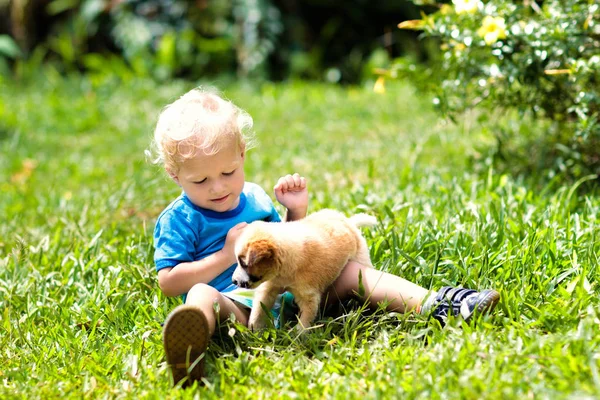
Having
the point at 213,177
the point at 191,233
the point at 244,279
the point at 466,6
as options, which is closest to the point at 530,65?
the point at 466,6

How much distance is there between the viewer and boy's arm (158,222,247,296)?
2756 mm

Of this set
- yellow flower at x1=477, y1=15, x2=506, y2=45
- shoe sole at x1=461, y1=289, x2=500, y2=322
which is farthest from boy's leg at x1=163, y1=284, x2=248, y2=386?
Answer: yellow flower at x1=477, y1=15, x2=506, y2=45

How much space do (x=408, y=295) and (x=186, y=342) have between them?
34.4 inches

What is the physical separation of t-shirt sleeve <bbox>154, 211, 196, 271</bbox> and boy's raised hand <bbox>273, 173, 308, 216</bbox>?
43 centimetres

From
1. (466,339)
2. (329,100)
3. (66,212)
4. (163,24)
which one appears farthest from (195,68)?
(466,339)

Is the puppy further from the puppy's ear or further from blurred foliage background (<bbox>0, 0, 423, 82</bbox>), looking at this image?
blurred foliage background (<bbox>0, 0, 423, 82</bbox>)

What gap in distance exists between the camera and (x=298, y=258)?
256 centimetres

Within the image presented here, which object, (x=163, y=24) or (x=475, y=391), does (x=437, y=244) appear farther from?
(x=163, y=24)

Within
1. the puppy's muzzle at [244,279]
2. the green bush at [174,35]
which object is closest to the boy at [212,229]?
the puppy's muzzle at [244,279]

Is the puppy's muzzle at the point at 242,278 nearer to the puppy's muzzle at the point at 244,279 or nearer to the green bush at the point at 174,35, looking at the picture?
the puppy's muzzle at the point at 244,279

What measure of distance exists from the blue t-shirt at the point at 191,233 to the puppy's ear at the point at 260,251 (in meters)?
0.47

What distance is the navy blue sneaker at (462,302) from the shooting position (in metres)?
2.53

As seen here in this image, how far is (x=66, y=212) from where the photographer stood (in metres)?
4.42

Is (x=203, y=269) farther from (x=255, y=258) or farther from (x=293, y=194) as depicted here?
(x=293, y=194)
